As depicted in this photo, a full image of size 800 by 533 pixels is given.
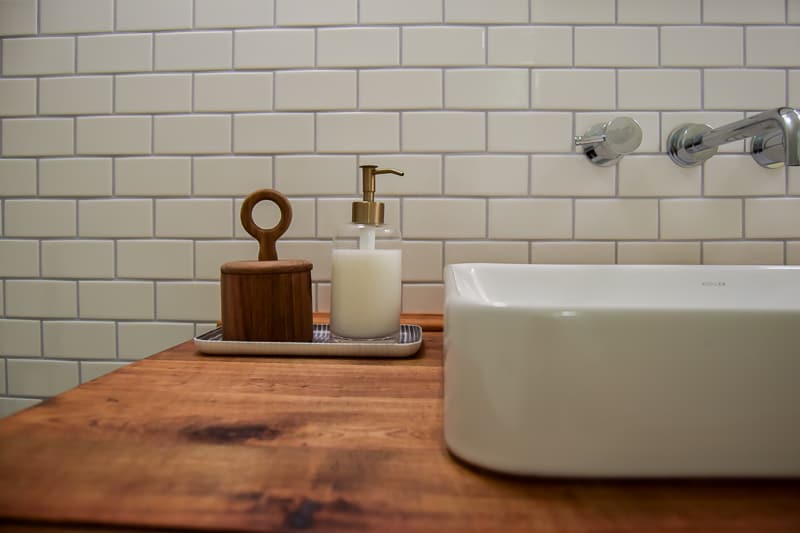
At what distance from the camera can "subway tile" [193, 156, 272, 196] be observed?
0.91 m

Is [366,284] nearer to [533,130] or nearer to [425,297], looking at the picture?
[425,297]

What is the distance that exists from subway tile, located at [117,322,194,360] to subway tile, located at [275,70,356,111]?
49cm

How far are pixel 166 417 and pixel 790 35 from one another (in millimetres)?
1195

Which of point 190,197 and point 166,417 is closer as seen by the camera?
point 166,417

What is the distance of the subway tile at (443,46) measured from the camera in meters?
0.89

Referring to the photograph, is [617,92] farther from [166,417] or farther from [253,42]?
[166,417]

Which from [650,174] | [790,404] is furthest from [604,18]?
[790,404]

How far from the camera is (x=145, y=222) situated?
928 mm

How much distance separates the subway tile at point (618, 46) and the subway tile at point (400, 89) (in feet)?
0.92

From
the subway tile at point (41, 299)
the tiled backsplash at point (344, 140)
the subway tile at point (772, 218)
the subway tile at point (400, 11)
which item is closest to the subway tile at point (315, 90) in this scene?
the tiled backsplash at point (344, 140)

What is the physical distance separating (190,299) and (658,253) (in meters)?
0.92

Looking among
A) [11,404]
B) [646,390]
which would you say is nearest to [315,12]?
[646,390]

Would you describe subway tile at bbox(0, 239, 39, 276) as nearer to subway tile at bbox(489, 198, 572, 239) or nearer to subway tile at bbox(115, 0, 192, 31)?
subway tile at bbox(115, 0, 192, 31)

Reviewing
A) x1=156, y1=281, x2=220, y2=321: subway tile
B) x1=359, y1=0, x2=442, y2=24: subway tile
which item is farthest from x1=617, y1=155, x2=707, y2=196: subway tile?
x1=156, y1=281, x2=220, y2=321: subway tile
